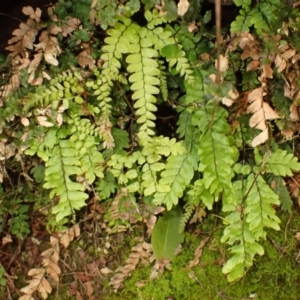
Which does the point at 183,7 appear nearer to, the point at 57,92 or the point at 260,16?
the point at 260,16

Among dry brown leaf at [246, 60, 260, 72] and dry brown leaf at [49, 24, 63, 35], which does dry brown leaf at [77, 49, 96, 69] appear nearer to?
dry brown leaf at [49, 24, 63, 35]

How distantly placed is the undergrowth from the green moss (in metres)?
0.29

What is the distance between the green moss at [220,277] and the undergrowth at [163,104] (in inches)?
11.5

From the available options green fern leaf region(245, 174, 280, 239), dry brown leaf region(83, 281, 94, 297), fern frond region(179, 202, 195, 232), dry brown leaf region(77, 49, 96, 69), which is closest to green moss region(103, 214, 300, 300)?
dry brown leaf region(83, 281, 94, 297)

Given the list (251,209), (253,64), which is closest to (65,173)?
(251,209)

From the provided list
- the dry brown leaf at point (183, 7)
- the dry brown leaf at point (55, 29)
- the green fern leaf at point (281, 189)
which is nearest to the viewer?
the dry brown leaf at point (183, 7)

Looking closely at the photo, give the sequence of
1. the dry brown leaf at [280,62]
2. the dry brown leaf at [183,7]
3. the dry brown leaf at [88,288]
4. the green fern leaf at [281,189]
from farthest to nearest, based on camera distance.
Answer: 1. the dry brown leaf at [88,288]
2. the green fern leaf at [281,189]
3. the dry brown leaf at [280,62]
4. the dry brown leaf at [183,7]

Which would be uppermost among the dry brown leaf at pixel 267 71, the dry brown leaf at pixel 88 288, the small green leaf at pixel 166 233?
the dry brown leaf at pixel 267 71

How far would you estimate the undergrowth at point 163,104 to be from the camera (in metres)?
2.32

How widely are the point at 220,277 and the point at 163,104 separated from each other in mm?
1052

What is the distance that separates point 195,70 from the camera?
2408mm

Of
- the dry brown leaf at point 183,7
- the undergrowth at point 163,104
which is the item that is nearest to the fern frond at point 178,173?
the undergrowth at point 163,104

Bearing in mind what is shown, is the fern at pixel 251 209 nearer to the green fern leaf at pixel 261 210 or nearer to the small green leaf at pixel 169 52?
the green fern leaf at pixel 261 210

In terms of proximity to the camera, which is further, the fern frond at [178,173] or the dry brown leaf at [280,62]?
the fern frond at [178,173]
